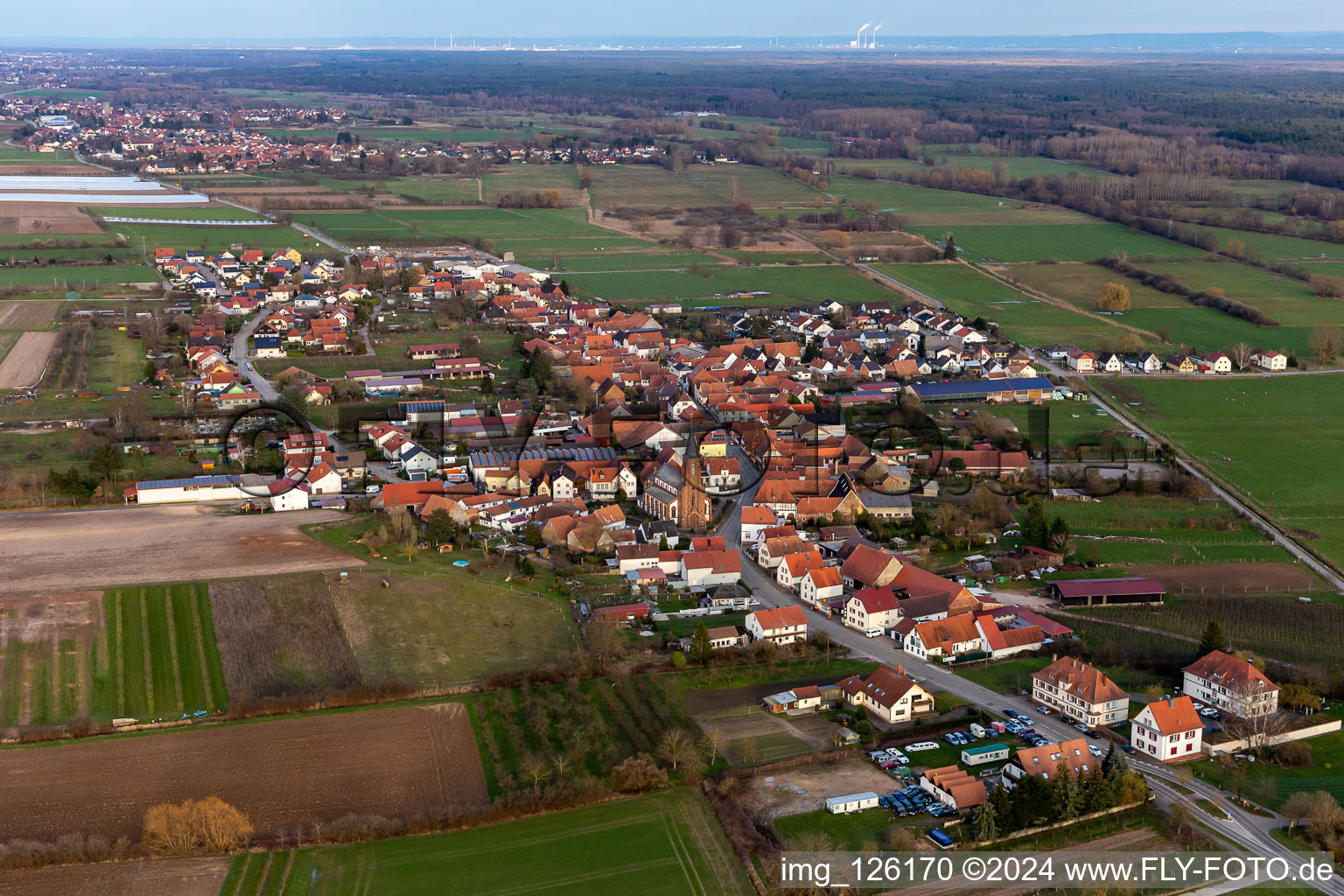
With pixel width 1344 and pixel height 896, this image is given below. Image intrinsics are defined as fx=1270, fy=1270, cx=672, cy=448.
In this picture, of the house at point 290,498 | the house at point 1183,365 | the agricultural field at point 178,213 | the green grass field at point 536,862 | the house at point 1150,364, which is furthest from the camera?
the agricultural field at point 178,213

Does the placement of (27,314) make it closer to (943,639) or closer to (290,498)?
(290,498)

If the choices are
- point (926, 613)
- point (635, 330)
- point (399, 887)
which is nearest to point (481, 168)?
point (635, 330)

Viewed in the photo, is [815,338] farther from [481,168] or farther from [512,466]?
[481,168]

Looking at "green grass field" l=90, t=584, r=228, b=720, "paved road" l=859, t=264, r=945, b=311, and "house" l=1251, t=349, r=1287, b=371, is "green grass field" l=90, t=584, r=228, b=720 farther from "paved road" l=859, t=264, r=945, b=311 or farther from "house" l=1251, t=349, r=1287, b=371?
"house" l=1251, t=349, r=1287, b=371

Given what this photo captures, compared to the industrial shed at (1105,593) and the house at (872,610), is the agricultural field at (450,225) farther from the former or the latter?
the industrial shed at (1105,593)

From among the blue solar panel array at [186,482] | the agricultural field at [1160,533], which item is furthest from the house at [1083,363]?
the blue solar panel array at [186,482]

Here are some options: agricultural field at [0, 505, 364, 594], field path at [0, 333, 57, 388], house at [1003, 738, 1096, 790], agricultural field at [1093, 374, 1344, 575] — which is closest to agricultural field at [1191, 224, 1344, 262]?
agricultural field at [1093, 374, 1344, 575]
